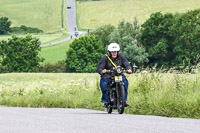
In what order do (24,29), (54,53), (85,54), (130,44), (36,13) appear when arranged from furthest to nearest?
1. (36,13)
2. (24,29)
3. (54,53)
4. (85,54)
5. (130,44)

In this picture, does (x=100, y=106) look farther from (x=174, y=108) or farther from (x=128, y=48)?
(x=128, y=48)

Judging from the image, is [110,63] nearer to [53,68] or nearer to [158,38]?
[158,38]

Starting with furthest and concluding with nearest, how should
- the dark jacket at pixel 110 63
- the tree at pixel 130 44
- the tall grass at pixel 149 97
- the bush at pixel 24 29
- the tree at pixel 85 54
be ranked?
the bush at pixel 24 29
the tree at pixel 85 54
the tree at pixel 130 44
the dark jacket at pixel 110 63
the tall grass at pixel 149 97

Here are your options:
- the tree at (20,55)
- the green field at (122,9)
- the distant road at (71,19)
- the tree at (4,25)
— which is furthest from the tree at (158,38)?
the tree at (4,25)

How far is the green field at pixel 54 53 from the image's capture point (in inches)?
4028

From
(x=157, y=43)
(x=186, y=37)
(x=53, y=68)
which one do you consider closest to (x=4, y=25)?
(x=53, y=68)

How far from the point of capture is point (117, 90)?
1167 centimetres

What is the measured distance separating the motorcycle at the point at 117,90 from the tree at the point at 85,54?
82.2m

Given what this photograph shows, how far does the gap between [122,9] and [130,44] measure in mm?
54270

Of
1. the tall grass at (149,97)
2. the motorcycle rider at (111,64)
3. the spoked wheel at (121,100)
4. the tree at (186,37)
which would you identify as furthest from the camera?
the tree at (186,37)

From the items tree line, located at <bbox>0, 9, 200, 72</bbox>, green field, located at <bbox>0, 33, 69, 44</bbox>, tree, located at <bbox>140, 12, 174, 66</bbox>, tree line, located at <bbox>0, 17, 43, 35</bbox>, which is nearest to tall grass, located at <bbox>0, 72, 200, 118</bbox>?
tree line, located at <bbox>0, 9, 200, 72</bbox>

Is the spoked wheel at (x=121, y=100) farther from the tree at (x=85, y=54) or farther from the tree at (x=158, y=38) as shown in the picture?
the tree at (x=85, y=54)

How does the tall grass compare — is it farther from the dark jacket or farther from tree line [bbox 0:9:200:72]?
tree line [bbox 0:9:200:72]

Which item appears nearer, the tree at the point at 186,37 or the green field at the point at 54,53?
the tree at the point at 186,37
